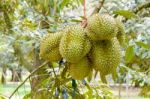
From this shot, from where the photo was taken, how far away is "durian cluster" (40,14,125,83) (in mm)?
867

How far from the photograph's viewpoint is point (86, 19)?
90 centimetres


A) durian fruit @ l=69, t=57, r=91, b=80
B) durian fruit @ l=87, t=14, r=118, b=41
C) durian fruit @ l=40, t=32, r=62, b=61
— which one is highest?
durian fruit @ l=87, t=14, r=118, b=41

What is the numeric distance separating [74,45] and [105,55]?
0.24 feet

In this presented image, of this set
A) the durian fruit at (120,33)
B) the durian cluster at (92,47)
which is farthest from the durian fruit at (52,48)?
the durian fruit at (120,33)

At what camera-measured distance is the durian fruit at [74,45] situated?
868 millimetres

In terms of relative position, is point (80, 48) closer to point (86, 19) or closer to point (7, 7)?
point (86, 19)

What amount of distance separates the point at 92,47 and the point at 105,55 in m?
0.04

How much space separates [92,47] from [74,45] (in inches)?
1.7

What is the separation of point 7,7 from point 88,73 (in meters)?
1.72

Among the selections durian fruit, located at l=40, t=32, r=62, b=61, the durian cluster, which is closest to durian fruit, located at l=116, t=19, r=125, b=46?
the durian cluster

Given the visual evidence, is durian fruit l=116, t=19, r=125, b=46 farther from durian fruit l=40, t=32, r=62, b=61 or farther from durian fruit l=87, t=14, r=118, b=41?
durian fruit l=40, t=32, r=62, b=61

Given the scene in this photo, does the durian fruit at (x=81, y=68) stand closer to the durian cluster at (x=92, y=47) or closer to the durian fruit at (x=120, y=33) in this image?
the durian cluster at (x=92, y=47)

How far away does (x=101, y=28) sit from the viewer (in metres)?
0.87

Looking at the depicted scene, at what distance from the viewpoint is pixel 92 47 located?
893 millimetres
